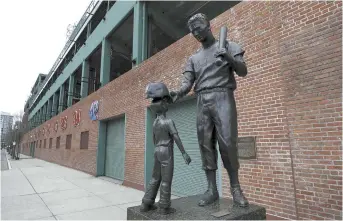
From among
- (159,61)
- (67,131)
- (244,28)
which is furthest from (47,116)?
(244,28)

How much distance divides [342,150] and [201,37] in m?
2.91

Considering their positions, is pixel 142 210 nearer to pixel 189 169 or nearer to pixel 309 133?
pixel 309 133

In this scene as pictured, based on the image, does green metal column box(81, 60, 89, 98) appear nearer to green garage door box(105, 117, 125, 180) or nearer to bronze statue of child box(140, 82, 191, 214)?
green garage door box(105, 117, 125, 180)

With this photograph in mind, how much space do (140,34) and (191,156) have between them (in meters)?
5.88

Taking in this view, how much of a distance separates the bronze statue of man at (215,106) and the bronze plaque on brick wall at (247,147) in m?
2.59

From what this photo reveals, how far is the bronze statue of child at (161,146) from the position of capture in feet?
10.1

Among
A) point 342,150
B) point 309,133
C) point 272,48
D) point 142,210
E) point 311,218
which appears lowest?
point 311,218

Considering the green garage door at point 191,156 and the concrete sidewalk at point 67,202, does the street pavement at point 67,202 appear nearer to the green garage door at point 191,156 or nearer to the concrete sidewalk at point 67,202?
the concrete sidewalk at point 67,202

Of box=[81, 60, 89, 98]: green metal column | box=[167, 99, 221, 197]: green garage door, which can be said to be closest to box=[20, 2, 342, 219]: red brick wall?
box=[167, 99, 221, 197]: green garage door

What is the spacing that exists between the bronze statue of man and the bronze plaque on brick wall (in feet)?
8.50

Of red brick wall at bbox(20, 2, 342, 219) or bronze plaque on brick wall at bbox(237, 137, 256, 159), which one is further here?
bronze plaque on brick wall at bbox(237, 137, 256, 159)

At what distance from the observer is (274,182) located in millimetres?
5047

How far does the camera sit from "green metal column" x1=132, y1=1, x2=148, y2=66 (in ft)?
35.5

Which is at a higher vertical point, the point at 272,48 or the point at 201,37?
the point at 272,48
